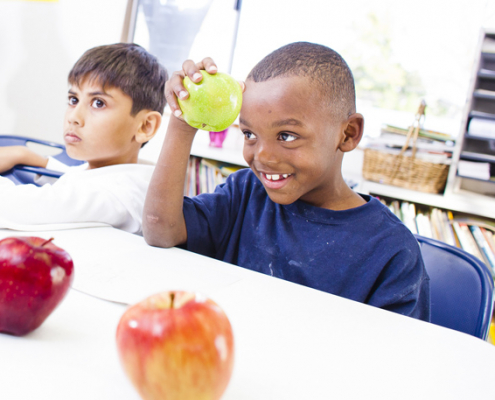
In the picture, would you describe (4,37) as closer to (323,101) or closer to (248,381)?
(323,101)

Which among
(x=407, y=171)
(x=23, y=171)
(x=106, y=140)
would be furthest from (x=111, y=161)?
(x=407, y=171)

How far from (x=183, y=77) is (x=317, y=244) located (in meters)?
0.44

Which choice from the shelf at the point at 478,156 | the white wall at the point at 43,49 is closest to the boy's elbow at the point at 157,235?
the shelf at the point at 478,156

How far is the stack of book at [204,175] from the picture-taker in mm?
2527

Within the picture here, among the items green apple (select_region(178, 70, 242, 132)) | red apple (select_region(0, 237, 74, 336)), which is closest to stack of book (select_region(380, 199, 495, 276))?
green apple (select_region(178, 70, 242, 132))

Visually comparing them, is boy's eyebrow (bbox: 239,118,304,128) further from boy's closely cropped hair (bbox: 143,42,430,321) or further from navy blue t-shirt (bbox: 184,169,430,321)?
navy blue t-shirt (bbox: 184,169,430,321)

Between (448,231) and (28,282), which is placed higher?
(28,282)

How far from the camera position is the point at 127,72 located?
132 centimetres

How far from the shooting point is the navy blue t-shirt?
88 centimetres

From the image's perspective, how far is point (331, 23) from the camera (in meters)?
2.92

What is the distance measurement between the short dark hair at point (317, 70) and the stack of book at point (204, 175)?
157cm

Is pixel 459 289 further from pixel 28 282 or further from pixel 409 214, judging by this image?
pixel 409 214

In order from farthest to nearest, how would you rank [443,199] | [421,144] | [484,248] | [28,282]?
[421,144]
[443,199]
[484,248]
[28,282]

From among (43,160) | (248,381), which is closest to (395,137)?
(43,160)
